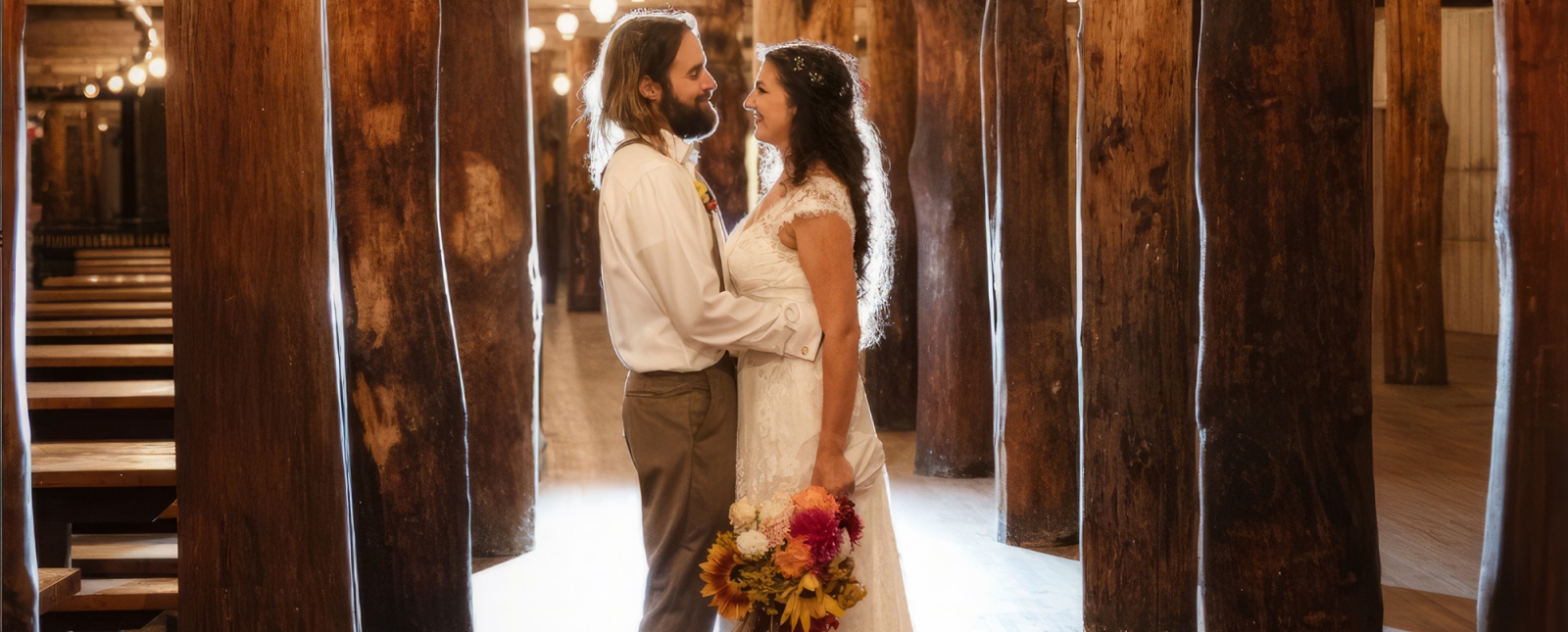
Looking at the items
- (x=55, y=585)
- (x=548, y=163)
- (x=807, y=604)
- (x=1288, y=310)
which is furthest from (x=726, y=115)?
(x=548, y=163)

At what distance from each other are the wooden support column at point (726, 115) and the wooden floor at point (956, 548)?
1826 mm

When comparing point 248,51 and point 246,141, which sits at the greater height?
point 248,51

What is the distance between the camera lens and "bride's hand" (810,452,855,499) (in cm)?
264

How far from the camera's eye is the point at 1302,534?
134 inches

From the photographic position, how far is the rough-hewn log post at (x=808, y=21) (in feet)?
25.2

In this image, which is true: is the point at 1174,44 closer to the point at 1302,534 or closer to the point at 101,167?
the point at 1302,534

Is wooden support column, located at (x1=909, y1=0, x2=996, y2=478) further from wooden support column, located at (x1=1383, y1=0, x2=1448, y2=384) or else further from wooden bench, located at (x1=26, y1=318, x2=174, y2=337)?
wooden support column, located at (x1=1383, y1=0, x2=1448, y2=384)

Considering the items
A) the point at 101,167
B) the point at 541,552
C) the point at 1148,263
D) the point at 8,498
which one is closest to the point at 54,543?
the point at 541,552

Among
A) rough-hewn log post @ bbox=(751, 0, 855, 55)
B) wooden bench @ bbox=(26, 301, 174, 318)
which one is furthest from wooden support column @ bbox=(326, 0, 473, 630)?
wooden bench @ bbox=(26, 301, 174, 318)

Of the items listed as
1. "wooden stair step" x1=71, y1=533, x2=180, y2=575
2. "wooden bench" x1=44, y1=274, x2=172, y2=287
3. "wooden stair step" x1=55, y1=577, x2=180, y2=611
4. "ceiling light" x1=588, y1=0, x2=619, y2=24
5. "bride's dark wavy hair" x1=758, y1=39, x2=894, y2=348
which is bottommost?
"wooden stair step" x1=55, y1=577, x2=180, y2=611

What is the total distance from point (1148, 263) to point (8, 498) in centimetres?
339

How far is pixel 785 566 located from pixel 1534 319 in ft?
7.11

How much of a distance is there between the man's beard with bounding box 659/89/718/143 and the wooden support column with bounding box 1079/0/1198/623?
186cm

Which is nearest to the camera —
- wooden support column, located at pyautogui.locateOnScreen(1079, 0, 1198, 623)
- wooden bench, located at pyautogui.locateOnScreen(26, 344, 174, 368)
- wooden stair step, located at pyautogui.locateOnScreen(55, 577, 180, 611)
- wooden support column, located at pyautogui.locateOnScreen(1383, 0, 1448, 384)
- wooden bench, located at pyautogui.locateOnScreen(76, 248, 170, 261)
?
wooden support column, located at pyautogui.locateOnScreen(1079, 0, 1198, 623)
